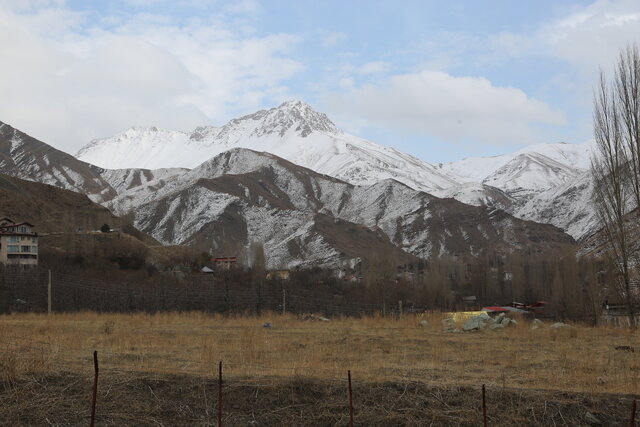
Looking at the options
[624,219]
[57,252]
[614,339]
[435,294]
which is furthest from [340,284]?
[614,339]

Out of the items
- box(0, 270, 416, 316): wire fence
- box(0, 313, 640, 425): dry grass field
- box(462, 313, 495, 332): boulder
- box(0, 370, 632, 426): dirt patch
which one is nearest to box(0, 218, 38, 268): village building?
box(0, 270, 416, 316): wire fence

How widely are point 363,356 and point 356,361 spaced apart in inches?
49.0

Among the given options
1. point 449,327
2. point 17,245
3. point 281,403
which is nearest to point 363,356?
point 281,403

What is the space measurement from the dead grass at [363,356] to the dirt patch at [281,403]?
16.6 inches

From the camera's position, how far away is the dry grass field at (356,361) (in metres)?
10.7

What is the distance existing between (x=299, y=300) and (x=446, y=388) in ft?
179

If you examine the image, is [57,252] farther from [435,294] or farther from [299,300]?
[435,294]

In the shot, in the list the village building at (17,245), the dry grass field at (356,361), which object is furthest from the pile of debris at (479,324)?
the village building at (17,245)

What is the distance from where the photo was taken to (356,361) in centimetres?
1502

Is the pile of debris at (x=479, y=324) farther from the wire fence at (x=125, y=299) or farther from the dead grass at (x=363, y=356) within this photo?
the wire fence at (x=125, y=299)

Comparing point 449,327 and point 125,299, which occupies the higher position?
point 125,299

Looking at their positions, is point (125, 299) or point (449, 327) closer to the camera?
A: point (449, 327)

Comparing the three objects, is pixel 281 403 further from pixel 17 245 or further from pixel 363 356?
pixel 17 245

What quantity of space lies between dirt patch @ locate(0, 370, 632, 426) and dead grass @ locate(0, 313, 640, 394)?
1.38ft
